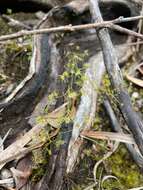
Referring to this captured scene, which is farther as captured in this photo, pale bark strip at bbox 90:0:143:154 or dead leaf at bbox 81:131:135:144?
dead leaf at bbox 81:131:135:144

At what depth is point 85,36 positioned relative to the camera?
3.81m

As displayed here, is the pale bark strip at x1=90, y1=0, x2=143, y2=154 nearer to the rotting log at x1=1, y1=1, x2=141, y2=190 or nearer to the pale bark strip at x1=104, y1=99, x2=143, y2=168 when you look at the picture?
the pale bark strip at x1=104, y1=99, x2=143, y2=168

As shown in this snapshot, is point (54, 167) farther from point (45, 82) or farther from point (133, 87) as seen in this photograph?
point (133, 87)

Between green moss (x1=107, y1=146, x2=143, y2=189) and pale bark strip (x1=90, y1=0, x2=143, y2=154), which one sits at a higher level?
pale bark strip (x1=90, y1=0, x2=143, y2=154)

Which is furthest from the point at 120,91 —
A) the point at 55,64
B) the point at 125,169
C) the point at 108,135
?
the point at 55,64

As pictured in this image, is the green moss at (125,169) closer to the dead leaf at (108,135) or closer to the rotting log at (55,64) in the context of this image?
the dead leaf at (108,135)

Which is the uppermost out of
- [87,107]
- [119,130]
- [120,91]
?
[120,91]

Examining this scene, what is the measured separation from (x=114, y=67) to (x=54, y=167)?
2.63 feet

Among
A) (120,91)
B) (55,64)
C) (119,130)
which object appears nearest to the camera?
(120,91)

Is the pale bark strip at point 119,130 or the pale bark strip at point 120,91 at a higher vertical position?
the pale bark strip at point 120,91

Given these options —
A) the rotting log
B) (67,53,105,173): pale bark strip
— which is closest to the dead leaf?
(67,53,105,173): pale bark strip

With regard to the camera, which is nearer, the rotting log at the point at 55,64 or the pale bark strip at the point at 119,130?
the rotting log at the point at 55,64

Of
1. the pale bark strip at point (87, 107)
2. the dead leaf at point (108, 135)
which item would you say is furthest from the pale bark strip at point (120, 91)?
the pale bark strip at point (87, 107)

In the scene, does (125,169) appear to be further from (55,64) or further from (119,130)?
(55,64)
